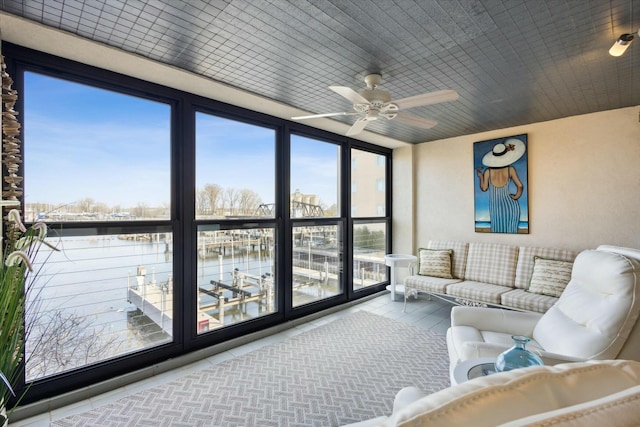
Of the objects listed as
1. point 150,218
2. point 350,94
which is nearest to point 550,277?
point 350,94

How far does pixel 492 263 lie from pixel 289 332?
284 centimetres

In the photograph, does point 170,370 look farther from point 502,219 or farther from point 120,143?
point 502,219

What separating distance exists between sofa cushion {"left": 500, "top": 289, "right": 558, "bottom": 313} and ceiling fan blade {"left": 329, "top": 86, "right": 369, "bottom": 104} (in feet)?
9.14

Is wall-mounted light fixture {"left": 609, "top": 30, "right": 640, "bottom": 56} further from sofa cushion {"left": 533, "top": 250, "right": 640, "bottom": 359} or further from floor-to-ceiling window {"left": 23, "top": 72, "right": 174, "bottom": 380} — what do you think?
floor-to-ceiling window {"left": 23, "top": 72, "right": 174, "bottom": 380}

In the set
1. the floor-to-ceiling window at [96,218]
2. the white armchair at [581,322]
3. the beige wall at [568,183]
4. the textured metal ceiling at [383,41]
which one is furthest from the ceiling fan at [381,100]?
the beige wall at [568,183]

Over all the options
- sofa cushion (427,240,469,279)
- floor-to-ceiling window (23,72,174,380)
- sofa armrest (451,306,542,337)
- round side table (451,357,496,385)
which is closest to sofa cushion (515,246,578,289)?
sofa cushion (427,240,469,279)

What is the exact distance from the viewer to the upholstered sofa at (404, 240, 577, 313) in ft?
11.3

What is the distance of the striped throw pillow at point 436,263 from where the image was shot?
436cm

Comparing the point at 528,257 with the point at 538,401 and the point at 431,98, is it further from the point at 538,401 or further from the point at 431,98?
the point at 538,401

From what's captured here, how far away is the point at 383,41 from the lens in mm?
2156

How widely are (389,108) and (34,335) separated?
317 centimetres

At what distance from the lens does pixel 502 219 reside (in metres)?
4.36

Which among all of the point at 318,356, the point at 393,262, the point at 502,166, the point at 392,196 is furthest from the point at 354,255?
the point at 502,166

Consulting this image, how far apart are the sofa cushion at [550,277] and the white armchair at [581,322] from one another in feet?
3.19
